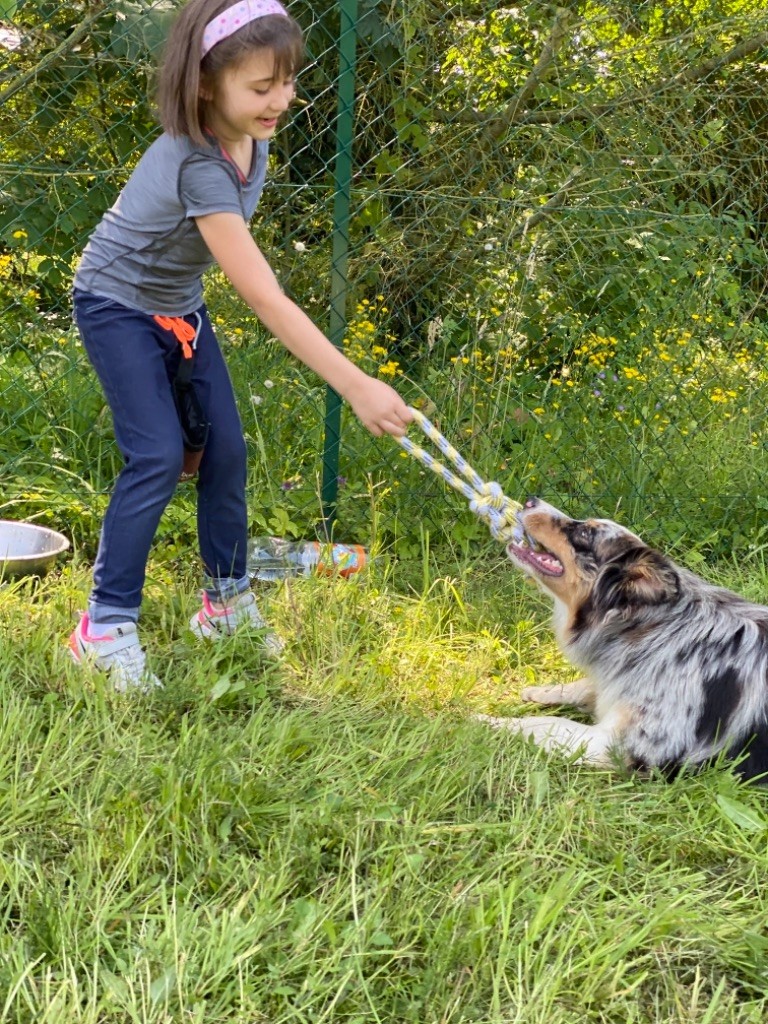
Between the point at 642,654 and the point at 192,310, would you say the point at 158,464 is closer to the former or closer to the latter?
the point at 192,310

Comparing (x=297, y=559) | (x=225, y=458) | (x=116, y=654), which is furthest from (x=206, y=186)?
(x=297, y=559)

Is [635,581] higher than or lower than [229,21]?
lower

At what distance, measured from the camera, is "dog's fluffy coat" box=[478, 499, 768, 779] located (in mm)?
2898

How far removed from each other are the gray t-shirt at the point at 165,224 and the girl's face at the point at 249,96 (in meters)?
0.09

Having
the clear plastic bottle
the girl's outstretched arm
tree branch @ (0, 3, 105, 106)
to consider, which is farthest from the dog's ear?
tree branch @ (0, 3, 105, 106)

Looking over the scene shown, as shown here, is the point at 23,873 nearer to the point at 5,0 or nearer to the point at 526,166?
the point at 5,0

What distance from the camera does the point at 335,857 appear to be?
235 centimetres

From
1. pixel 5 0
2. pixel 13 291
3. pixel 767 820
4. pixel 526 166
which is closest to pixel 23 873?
→ pixel 767 820

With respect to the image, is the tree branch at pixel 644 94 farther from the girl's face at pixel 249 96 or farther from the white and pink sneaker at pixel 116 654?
the white and pink sneaker at pixel 116 654

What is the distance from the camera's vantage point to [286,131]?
14.1 feet

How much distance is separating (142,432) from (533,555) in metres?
1.24

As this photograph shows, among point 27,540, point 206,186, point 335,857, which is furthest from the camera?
point 27,540

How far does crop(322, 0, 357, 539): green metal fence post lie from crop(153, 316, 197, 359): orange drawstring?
1.03 metres

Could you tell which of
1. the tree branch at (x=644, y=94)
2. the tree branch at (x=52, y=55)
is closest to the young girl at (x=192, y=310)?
the tree branch at (x=52, y=55)
